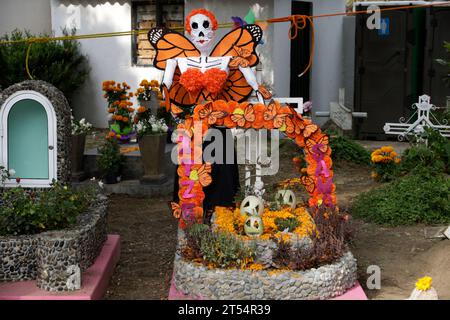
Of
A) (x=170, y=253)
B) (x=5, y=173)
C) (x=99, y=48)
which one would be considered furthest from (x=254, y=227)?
(x=99, y=48)

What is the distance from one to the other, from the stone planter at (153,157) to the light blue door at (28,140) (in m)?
2.76

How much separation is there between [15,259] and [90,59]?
1037 centimetres

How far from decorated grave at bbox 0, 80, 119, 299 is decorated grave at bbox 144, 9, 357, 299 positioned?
808 millimetres

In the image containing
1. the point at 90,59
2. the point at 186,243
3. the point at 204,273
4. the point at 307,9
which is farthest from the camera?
the point at 90,59

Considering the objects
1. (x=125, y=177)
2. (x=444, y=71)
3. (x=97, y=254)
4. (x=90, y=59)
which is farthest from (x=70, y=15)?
(x=97, y=254)

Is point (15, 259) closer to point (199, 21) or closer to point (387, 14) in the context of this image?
point (199, 21)

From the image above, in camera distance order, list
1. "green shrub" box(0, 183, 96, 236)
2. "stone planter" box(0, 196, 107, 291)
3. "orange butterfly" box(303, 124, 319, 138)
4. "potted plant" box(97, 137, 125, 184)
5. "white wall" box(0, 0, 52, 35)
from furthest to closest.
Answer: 1. "white wall" box(0, 0, 52, 35)
2. "potted plant" box(97, 137, 125, 184)
3. "orange butterfly" box(303, 124, 319, 138)
4. "green shrub" box(0, 183, 96, 236)
5. "stone planter" box(0, 196, 107, 291)

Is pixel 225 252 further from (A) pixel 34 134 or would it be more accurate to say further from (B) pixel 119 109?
(B) pixel 119 109

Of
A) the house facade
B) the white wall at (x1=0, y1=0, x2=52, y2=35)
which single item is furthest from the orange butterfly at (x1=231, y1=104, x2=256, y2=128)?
the white wall at (x1=0, y1=0, x2=52, y2=35)

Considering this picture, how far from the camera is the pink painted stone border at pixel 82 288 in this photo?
5.22 m

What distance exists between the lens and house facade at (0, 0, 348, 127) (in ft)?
45.8

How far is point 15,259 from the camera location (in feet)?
18.1

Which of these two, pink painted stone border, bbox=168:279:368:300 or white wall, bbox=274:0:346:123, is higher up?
white wall, bbox=274:0:346:123

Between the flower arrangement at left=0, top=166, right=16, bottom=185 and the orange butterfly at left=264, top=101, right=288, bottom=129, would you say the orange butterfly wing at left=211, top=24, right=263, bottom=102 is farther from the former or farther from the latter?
the flower arrangement at left=0, top=166, right=16, bottom=185
